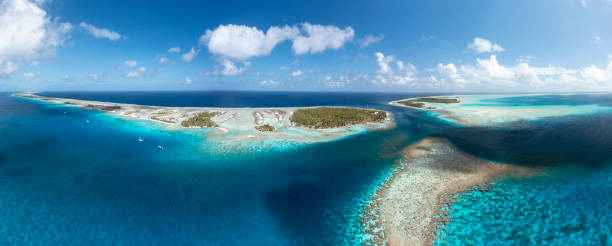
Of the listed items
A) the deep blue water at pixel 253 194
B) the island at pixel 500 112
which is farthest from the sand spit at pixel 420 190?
the island at pixel 500 112

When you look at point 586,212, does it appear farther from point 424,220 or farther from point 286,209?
point 286,209

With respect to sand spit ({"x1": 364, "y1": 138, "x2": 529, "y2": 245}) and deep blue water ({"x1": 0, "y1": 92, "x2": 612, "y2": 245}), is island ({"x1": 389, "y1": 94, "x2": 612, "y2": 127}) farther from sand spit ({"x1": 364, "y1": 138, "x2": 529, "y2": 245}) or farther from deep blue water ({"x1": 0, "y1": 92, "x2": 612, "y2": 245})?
sand spit ({"x1": 364, "y1": 138, "x2": 529, "y2": 245})

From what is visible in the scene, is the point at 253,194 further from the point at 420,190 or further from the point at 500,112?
the point at 500,112

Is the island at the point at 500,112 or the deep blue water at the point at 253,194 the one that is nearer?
the deep blue water at the point at 253,194

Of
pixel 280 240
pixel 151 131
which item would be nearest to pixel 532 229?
pixel 280 240

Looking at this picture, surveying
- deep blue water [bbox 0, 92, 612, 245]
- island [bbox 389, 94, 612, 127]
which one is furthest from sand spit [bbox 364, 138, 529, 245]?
island [bbox 389, 94, 612, 127]

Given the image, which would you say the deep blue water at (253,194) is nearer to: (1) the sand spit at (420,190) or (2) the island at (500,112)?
(1) the sand spit at (420,190)

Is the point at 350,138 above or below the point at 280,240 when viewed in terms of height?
above
